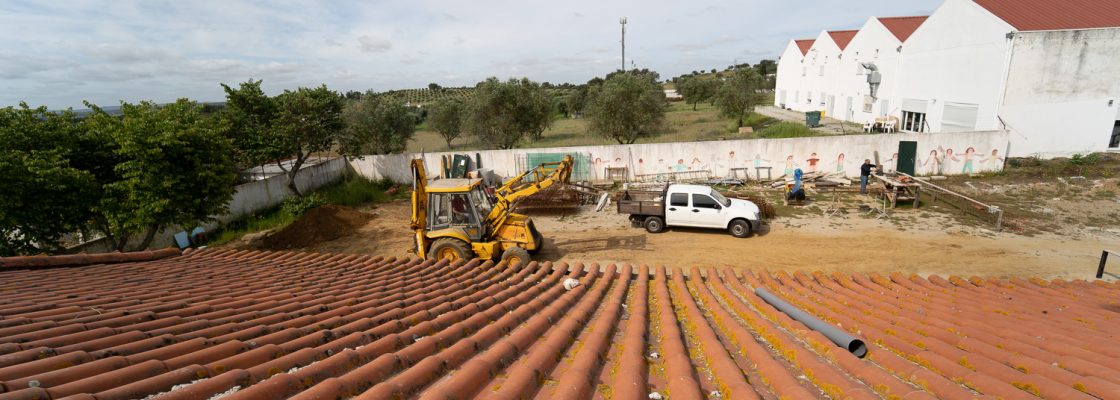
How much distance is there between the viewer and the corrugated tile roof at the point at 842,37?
38156 millimetres

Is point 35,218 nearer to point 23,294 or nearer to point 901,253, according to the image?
point 23,294

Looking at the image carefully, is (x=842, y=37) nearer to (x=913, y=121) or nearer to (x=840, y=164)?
(x=913, y=121)

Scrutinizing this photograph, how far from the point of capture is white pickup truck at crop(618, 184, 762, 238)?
14148 millimetres

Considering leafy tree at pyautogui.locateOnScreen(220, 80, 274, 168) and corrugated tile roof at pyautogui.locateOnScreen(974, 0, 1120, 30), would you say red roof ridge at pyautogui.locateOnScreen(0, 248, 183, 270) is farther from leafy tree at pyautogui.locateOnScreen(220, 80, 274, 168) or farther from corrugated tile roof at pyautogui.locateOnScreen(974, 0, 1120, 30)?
corrugated tile roof at pyautogui.locateOnScreen(974, 0, 1120, 30)

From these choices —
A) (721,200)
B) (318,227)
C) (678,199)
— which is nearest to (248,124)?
(318,227)

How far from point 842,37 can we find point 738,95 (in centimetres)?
1020

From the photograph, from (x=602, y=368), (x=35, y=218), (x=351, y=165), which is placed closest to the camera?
(x=602, y=368)

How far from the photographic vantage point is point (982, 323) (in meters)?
4.14

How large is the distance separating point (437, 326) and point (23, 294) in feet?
14.4

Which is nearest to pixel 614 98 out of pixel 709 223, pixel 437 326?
pixel 709 223

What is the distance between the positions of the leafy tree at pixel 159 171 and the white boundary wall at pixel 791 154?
37.6ft

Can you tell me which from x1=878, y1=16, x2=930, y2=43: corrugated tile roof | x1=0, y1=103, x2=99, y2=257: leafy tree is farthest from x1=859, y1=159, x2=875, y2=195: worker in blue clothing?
x1=0, y1=103, x2=99, y2=257: leafy tree

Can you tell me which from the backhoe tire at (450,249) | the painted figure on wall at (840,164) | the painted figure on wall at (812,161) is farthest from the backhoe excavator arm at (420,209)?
the painted figure on wall at (840,164)

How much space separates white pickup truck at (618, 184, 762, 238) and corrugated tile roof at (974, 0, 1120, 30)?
56.6 feet
